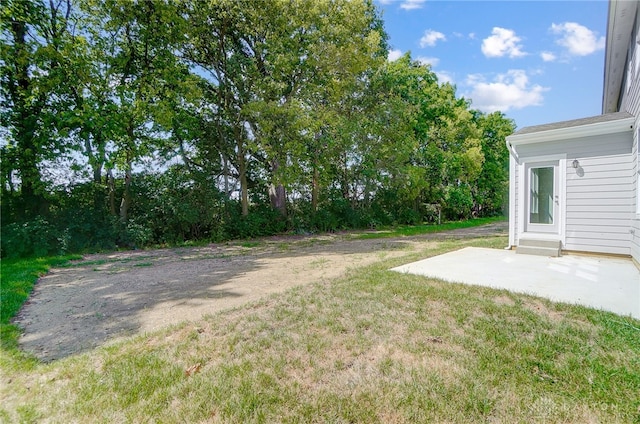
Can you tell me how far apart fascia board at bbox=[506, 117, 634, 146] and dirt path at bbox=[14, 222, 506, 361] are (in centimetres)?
344

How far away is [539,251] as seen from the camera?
6.01 meters

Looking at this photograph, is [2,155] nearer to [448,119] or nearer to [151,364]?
[151,364]

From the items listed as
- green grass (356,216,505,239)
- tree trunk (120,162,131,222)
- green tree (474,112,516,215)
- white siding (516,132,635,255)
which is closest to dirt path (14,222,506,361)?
tree trunk (120,162,131,222)

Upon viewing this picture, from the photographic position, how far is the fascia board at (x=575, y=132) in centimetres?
528

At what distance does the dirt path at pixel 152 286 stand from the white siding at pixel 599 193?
337 centimetres

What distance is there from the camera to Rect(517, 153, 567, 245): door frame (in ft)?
19.5

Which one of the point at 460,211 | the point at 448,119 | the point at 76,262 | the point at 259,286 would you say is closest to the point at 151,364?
the point at 259,286

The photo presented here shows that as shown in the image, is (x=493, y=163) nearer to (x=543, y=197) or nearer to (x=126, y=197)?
(x=543, y=197)

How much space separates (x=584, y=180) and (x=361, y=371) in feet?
→ 20.2

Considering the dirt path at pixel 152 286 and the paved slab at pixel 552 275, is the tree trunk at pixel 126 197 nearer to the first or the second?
the dirt path at pixel 152 286

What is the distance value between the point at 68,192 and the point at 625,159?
12714 millimetres

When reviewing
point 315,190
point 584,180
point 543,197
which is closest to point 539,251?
point 543,197

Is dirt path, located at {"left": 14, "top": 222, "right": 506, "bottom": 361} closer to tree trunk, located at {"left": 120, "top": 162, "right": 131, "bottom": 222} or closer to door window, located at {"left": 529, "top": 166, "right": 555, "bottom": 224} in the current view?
tree trunk, located at {"left": 120, "top": 162, "right": 131, "bottom": 222}

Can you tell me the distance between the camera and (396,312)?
3139 mm
